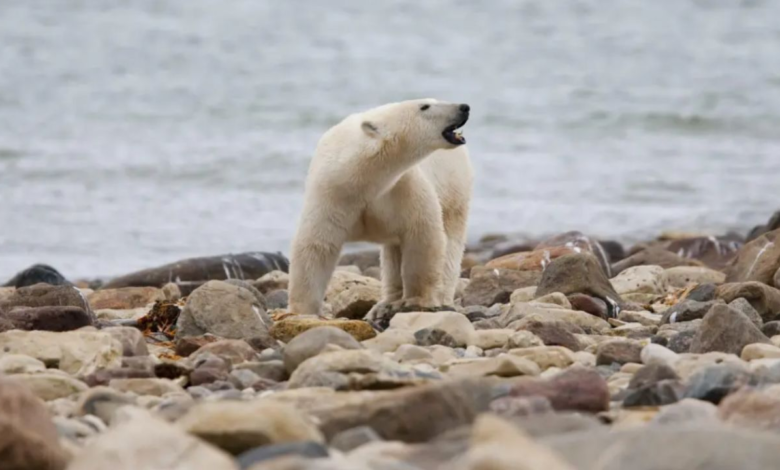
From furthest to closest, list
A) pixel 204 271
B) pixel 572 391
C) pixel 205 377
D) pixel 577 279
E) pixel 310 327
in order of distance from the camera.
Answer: pixel 204 271
pixel 577 279
pixel 310 327
pixel 205 377
pixel 572 391

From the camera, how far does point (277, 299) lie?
957cm

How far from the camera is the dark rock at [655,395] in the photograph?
16.5 feet

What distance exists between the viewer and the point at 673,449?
3.60 meters

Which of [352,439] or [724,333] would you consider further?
[724,333]

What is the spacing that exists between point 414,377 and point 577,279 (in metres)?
3.39

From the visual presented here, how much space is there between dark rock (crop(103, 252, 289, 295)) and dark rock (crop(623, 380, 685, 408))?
22.5ft

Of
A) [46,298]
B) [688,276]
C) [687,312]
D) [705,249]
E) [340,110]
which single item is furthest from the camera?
[340,110]

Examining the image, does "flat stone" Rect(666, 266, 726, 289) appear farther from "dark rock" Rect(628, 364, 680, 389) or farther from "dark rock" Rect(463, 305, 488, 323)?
"dark rock" Rect(628, 364, 680, 389)

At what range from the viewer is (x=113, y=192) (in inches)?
672

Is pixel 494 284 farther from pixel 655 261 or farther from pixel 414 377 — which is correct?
pixel 414 377

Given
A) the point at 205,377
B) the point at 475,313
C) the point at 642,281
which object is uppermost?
the point at 205,377

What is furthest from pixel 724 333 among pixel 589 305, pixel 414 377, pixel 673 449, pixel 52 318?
pixel 52 318

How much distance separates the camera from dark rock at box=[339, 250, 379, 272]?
13.1 m

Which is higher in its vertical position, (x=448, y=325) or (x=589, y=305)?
(x=448, y=325)
